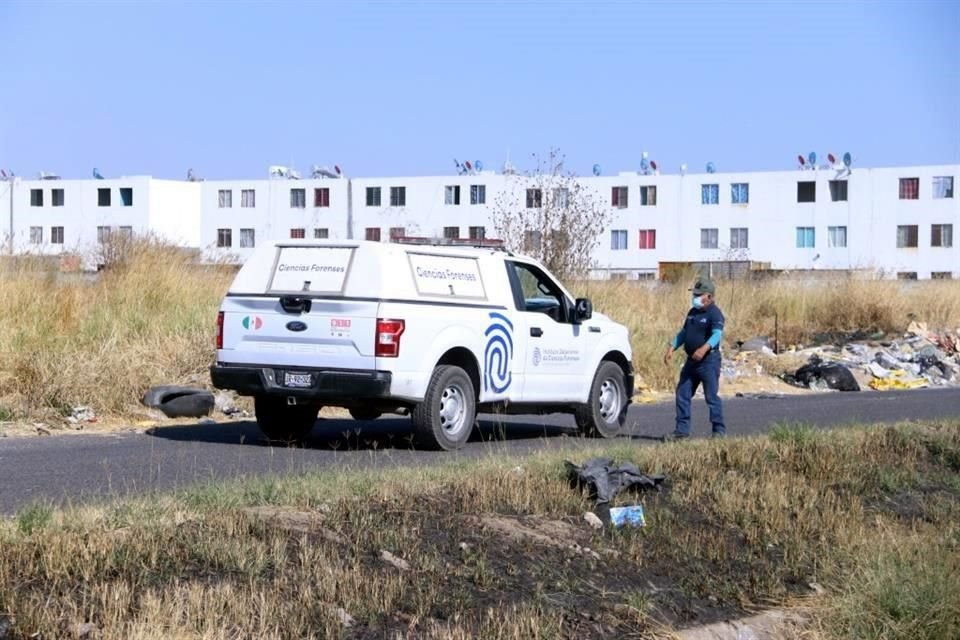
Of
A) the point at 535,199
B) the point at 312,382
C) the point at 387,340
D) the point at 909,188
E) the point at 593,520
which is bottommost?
the point at 593,520

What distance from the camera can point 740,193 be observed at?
84.2 metres

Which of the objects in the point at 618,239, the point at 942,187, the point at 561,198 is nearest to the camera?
the point at 561,198

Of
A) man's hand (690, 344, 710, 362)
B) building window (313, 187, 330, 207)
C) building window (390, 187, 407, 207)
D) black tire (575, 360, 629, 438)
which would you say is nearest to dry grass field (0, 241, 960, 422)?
black tire (575, 360, 629, 438)

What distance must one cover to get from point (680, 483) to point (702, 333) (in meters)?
4.57

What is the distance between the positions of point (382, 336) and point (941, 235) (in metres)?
73.5

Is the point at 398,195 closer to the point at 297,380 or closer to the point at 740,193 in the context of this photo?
the point at 740,193

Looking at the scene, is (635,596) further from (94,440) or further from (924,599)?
(94,440)

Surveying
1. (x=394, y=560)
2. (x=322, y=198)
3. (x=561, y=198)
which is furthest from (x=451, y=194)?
(x=394, y=560)

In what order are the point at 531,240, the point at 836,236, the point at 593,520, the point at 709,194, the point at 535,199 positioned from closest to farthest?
the point at 593,520 → the point at 531,240 → the point at 535,199 → the point at 836,236 → the point at 709,194

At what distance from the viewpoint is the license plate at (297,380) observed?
1370 centimetres

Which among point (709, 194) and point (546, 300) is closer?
point (546, 300)

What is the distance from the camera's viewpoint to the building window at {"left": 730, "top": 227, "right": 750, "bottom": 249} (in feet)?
275

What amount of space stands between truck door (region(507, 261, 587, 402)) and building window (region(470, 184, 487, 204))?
230 feet

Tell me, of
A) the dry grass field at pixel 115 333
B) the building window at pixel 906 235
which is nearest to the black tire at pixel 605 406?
the dry grass field at pixel 115 333
